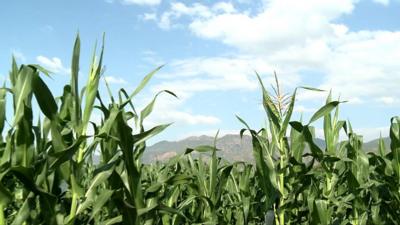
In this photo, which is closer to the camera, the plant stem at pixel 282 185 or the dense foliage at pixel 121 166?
the dense foliage at pixel 121 166

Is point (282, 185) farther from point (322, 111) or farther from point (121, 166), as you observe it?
point (121, 166)

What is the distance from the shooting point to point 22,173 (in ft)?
8.68

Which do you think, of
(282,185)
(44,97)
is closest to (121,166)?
(44,97)

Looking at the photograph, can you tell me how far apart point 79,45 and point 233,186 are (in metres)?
4.63

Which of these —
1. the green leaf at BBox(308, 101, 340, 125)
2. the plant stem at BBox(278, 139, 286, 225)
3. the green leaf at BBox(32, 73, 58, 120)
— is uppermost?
the green leaf at BBox(32, 73, 58, 120)

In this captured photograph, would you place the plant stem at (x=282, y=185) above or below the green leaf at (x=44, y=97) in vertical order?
below

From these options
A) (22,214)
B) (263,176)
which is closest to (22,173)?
(22,214)

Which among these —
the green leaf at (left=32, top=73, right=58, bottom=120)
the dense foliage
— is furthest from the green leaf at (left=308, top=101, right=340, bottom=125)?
the green leaf at (left=32, top=73, right=58, bottom=120)

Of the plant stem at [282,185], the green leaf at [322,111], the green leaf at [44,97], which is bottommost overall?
the plant stem at [282,185]

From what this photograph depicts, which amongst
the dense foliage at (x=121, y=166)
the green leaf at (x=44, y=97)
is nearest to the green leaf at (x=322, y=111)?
the dense foliage at (x=121, y=166)

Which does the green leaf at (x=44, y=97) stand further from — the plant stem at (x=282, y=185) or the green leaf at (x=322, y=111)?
the green leaf at (x=322, y=111)

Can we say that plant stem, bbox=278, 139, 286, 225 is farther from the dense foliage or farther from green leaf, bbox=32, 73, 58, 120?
→ green leaf, bbox=32, 73, 58, 120

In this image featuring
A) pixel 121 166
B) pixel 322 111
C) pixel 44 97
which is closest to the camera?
pixel 44 97

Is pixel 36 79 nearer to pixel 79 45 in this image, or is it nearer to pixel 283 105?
pixel 79 45
